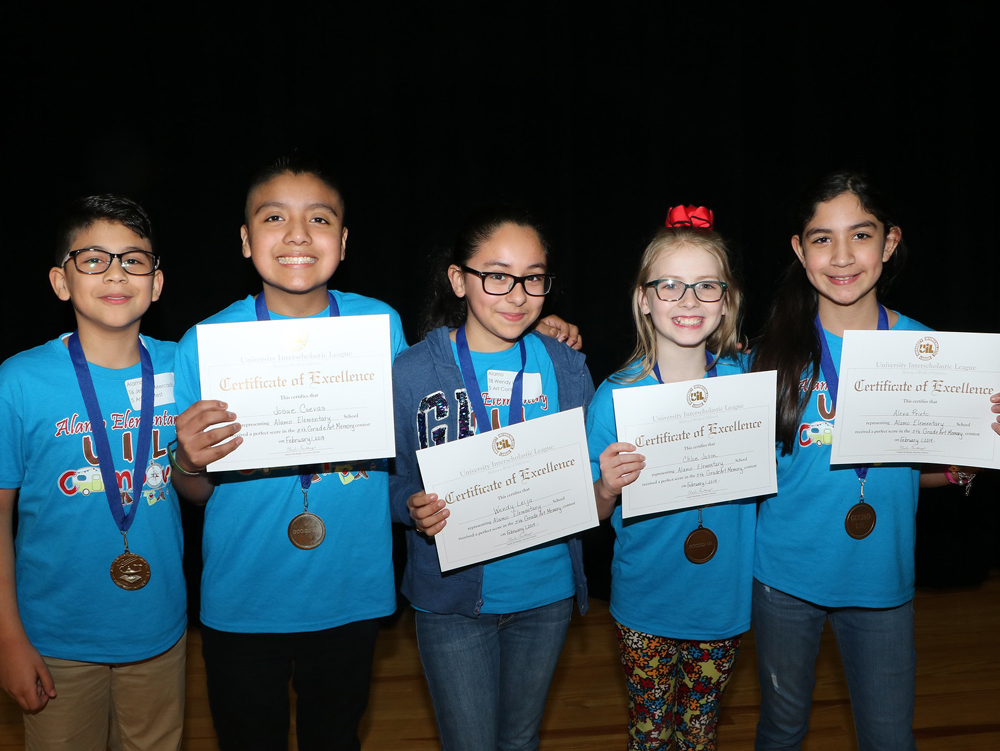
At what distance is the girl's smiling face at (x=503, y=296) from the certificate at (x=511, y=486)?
28 cm

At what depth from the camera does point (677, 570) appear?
1.84 metres

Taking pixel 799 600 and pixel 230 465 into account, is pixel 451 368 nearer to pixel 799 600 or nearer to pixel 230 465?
pixel 230 465

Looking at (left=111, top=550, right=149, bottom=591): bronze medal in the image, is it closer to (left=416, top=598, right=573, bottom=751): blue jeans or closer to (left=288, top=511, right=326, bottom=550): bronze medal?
(left=288, top=511, right=326, bottom=550): bronze medal

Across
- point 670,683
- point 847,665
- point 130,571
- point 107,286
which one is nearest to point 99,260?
Result: point 107,286

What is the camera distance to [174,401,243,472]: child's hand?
5.12ft

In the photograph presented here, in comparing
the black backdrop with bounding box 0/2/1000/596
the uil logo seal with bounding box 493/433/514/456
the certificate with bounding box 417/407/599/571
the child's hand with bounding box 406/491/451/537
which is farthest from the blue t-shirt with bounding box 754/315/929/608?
the black backdrop with bounding box 0/2/1000/596

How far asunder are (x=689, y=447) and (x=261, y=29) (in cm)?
296

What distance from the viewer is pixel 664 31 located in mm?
3758

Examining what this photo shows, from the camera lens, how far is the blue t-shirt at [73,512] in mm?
1693

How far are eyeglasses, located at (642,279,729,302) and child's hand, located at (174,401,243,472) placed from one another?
1142 millimetres

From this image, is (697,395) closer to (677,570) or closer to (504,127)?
(677,570)

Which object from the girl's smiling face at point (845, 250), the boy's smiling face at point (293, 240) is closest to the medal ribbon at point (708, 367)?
the girl's smiling face at point (845, 250)

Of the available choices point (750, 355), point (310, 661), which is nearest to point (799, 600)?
point (750, 355)

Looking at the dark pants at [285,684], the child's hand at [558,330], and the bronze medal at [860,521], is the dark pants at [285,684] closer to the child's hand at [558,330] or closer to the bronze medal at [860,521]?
the child's hand at [558,330]
